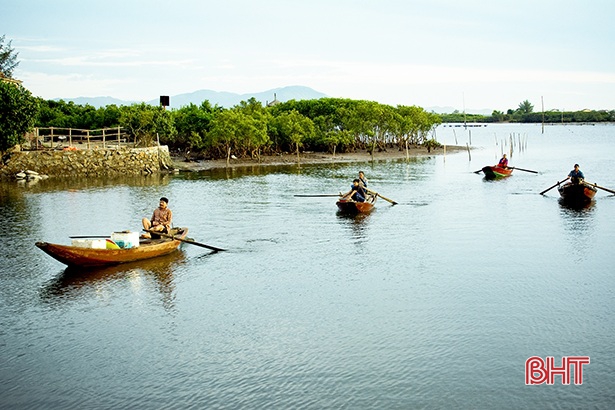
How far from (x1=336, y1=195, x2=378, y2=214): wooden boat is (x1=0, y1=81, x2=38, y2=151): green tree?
2373 cm

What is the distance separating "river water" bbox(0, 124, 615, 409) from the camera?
39.1 ft

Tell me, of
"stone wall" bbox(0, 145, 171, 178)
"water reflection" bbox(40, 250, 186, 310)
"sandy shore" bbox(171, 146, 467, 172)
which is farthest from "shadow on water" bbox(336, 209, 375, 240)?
"sandy shore" bbox(171, 146, 467, 172)

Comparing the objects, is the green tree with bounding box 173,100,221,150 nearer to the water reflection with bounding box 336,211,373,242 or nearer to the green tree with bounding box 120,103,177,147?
the green tree with bounding box 120,103,177,147

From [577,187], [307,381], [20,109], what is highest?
[20,109]

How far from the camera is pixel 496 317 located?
615 inches

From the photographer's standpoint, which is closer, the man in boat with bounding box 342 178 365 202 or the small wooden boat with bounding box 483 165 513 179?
the man in boat with bounding box 342 178 365 202

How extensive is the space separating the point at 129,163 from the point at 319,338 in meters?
39.9

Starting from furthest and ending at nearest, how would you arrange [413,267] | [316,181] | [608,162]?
1. [608,162]
2. [316,181]
3. [413,267]

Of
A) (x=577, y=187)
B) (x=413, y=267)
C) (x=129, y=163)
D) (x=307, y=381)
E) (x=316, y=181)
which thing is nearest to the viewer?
(x=307, y=381)

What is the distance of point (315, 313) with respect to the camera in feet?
52.6

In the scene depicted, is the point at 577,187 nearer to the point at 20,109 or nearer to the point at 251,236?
the point at 251,236

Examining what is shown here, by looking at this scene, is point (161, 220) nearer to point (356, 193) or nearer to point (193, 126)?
point (356, 193)

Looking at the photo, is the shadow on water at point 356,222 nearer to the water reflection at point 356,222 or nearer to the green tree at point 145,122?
the water reflection at point 356,222

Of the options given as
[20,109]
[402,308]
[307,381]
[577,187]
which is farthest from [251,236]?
[20,109]
